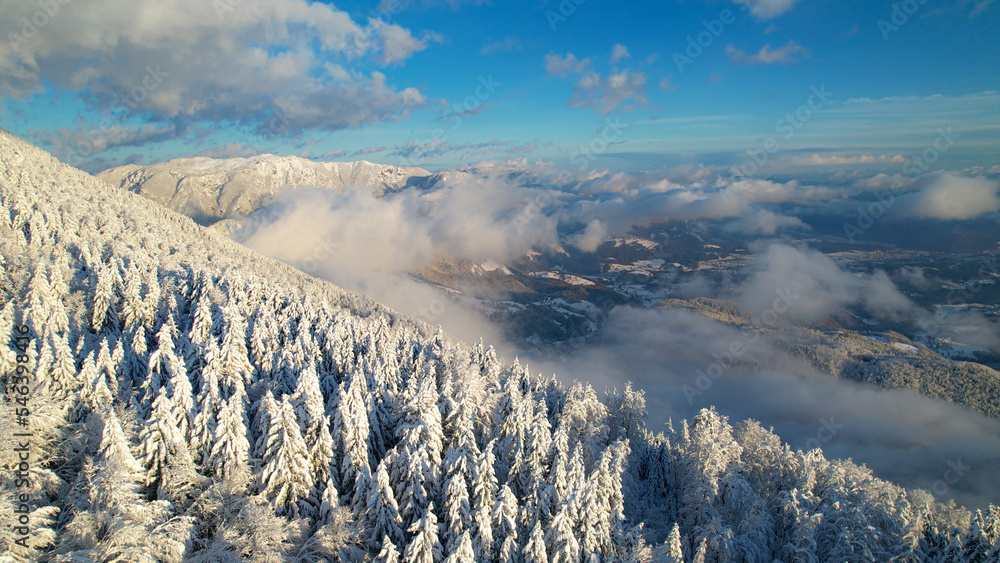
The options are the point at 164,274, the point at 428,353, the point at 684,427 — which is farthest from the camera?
the point at 164,274

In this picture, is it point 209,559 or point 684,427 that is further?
point 684,427

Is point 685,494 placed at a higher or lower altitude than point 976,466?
higher

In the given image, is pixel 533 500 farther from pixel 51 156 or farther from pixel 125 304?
pixel 51 156

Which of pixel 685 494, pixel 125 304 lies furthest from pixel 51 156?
pixel 685 494

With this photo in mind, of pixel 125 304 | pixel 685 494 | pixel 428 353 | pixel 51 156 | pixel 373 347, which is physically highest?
pixel 51 156

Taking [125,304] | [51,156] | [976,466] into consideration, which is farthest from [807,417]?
[51,156]

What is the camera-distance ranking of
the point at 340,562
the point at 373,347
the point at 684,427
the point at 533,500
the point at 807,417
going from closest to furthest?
the point at 340,562 < the point at 533,500 < the point at 684,427 < the point at 373,347 < the point at 807,417
